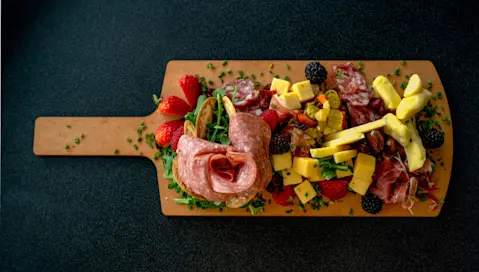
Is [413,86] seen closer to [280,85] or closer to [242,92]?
[280,85]

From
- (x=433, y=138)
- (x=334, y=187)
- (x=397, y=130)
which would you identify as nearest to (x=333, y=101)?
(x=397, y=130)

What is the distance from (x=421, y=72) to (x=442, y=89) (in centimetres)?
17

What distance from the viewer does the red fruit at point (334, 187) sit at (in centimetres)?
247

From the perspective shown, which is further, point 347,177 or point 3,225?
point 3,225

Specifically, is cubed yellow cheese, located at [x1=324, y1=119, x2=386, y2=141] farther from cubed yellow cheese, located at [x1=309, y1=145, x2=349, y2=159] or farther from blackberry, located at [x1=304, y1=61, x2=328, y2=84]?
blackberry, located at [x1=304, y1=61, x2=328, y2=84]

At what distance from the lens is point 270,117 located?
246cm

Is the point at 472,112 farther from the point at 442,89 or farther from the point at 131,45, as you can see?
the point at 131,45

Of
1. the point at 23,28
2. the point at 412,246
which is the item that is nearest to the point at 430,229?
the point at 412,246

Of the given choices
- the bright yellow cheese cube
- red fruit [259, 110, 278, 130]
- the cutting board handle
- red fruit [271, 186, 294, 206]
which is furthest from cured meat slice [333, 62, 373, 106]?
the cutting board handle

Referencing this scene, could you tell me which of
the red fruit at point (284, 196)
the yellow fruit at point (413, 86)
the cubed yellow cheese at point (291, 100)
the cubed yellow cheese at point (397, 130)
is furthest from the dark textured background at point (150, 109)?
the cubed yellow cheese at point (397, 130)

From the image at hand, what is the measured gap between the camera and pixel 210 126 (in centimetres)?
248

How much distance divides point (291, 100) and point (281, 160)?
0.37 metres

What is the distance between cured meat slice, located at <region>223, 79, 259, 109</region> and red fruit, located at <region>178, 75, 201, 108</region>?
0.18 m

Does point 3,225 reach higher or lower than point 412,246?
higher
